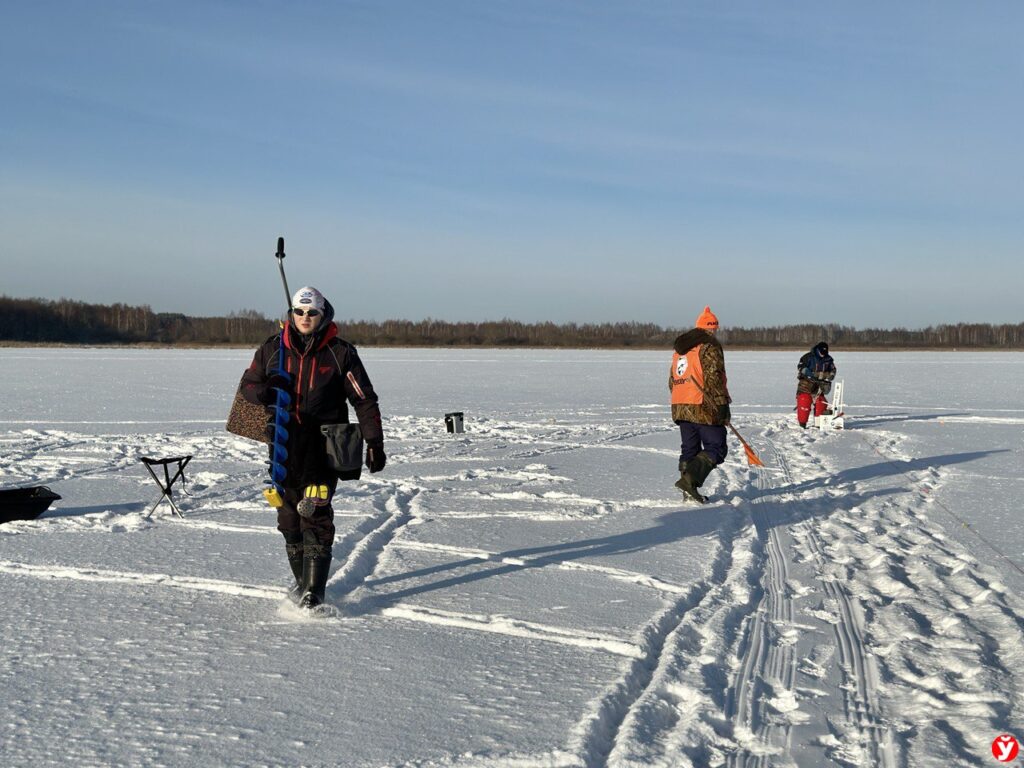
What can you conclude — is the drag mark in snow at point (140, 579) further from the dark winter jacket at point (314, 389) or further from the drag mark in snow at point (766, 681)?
the drag mark in snow at point (766, 681)

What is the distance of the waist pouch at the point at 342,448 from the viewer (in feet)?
14.3

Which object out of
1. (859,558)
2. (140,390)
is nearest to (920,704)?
(859,558)

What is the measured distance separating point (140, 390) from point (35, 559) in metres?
18.1

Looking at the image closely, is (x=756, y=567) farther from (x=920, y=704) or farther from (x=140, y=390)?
(x=140, y=390)

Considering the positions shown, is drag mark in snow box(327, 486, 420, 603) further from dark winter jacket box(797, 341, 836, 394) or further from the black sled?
dark winter jacket box(797, 341, 836, 394)

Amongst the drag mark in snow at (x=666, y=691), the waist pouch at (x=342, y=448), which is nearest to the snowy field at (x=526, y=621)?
the drag mark in snow at (x=666, y=691)

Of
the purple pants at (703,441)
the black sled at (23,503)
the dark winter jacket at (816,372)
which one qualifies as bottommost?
the black sled at (23,503)

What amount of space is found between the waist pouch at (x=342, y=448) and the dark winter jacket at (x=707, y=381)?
394 cm

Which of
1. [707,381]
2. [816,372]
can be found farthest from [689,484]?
[816,372]

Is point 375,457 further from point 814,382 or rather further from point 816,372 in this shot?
point 816,372

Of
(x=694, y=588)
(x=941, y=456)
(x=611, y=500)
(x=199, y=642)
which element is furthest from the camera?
(x=941, y=456)

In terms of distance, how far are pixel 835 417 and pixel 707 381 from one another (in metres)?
7.46

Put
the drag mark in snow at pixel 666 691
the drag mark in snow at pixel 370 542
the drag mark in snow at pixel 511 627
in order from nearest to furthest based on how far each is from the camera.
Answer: the drag mark in snow at pixel 666 691 < the drag mark in snow at pixel 511 627 < the drag mark in snow at pixel 370 542

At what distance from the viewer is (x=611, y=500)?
7844mm
